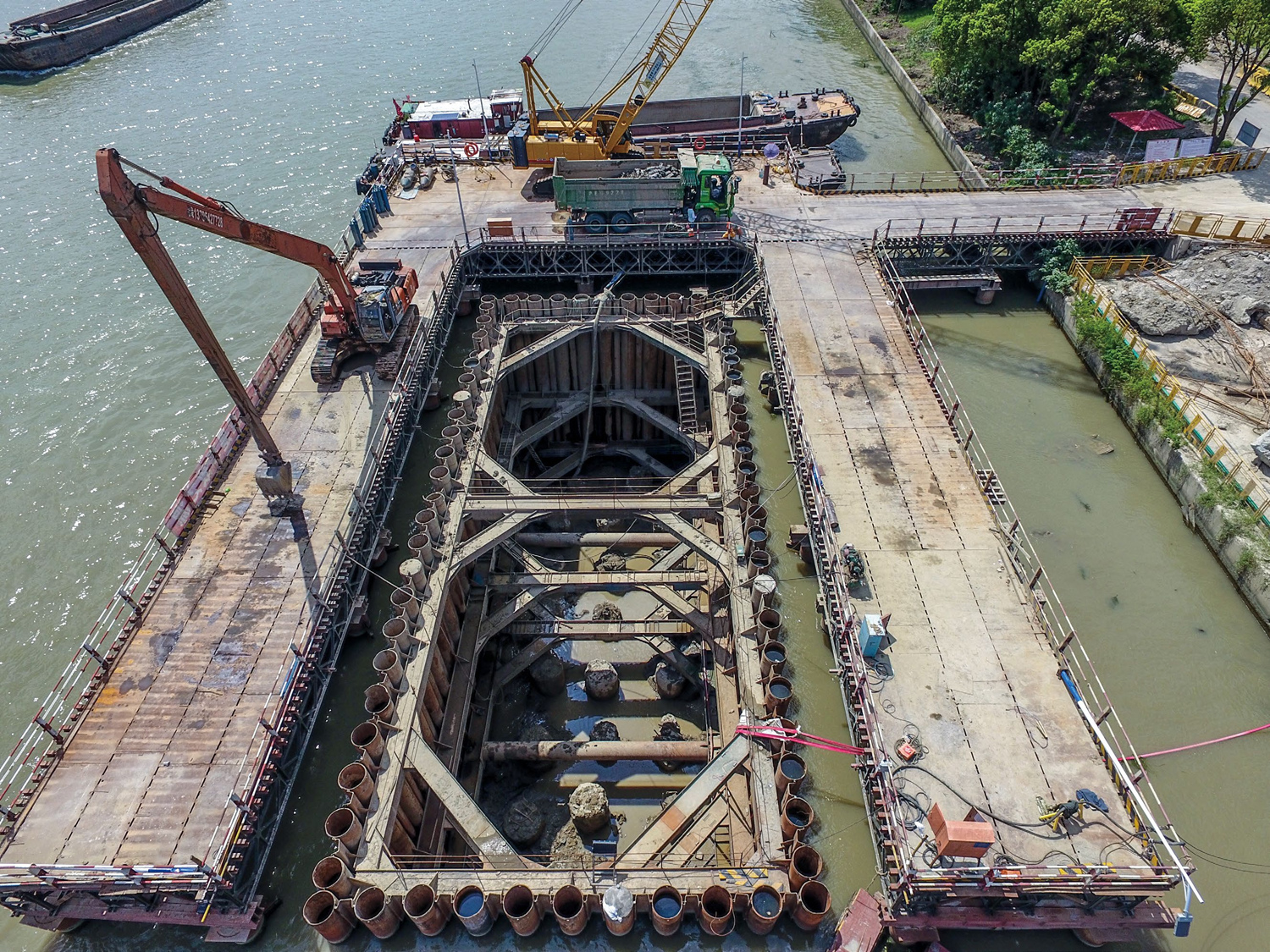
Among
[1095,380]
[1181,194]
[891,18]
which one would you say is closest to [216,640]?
[1095,380]

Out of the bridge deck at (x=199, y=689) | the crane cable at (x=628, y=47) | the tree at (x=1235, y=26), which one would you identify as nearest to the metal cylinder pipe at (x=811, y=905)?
the bridge deck at (x=199, y=689)

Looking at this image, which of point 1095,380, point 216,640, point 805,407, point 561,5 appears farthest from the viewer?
point 561,5

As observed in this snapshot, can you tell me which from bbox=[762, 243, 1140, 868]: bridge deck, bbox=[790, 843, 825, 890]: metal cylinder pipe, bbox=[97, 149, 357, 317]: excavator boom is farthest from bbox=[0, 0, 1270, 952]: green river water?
bbox=[97, 149, 357, 317]: excavator boom

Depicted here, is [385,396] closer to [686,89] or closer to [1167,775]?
[1167,775]

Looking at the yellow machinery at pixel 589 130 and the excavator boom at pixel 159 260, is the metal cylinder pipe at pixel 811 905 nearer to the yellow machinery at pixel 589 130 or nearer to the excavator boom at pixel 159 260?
the excavator boom at pixel 159 260

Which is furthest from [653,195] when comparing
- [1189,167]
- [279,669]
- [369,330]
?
[1189,167]

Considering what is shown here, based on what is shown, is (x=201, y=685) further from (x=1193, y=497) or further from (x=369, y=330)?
(x=1193, y=497)
